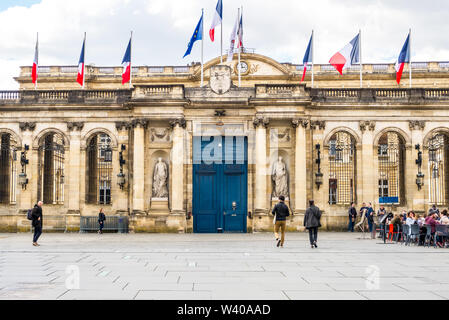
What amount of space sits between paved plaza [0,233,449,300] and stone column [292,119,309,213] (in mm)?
10087

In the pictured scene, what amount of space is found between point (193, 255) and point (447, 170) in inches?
784

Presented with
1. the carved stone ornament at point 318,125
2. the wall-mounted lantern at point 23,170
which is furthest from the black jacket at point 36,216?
the carved stone ornament at point 318,125

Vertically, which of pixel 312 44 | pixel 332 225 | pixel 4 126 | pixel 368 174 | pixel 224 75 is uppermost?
pixel 312 44

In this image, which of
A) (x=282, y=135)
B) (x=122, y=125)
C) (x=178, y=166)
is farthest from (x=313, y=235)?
(x=122, y=125)

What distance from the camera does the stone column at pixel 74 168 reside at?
28.7 m

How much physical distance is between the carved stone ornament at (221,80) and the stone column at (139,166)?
4094mm

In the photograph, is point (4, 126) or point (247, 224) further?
point (4, 126)

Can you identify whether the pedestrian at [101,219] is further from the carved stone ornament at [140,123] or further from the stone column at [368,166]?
Answer: the stone column at [368,166]

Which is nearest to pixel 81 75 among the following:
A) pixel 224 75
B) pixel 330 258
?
pixel 224 75

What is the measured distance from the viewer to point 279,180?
2772 cm

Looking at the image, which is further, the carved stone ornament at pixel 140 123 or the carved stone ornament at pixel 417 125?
the carved stone ornament at pixel 417 125

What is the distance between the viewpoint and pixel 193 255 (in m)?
15.4
